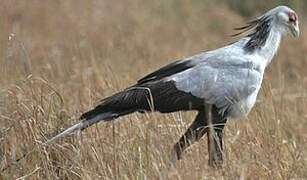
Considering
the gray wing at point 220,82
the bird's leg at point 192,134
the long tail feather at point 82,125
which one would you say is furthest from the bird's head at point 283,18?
the long tail feather at point 82,125

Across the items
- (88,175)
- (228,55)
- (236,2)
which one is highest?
(236,2)

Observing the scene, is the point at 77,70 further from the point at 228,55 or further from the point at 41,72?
the point at 228,55

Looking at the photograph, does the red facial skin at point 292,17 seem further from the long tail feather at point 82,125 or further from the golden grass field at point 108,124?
the long tail feather at point 82,125

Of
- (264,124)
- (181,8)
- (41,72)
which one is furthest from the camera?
(181,8)

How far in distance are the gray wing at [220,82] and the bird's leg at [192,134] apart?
12cm

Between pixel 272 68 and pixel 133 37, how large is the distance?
1495 millimetres

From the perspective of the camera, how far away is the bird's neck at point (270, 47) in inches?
196

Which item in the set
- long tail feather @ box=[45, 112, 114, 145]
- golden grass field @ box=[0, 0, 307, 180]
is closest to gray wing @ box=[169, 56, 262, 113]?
golden grass field @ box=[0, 0, 307, 180]

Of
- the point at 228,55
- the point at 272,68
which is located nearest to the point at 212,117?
the point at 228,55

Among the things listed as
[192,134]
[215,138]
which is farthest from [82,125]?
[215,138]

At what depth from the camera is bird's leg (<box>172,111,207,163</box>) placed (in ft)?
15.4

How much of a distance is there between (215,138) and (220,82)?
32 cm

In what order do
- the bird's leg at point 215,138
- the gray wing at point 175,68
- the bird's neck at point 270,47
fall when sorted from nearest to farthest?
1. the bird's leg at point 215,138
2. the gray wing at point 175,68
3. the bird's neck at point 270,47

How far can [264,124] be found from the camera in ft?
17.0
